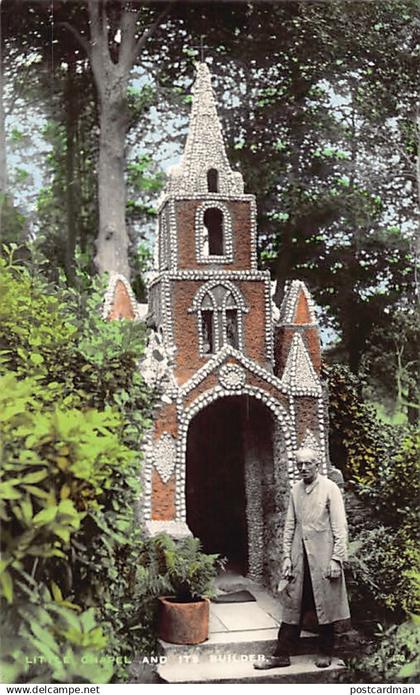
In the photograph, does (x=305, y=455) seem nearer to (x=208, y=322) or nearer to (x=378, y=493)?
(x=378, y=493)

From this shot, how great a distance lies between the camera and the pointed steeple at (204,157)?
418cm

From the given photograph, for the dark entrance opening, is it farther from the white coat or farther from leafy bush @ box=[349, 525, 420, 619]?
leafy bush @ box=[349, 525, 420, 619]

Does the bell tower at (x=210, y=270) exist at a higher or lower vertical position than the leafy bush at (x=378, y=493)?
higher

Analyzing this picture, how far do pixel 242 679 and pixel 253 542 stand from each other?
2.85 ft

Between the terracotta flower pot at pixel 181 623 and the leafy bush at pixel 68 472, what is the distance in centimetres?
11

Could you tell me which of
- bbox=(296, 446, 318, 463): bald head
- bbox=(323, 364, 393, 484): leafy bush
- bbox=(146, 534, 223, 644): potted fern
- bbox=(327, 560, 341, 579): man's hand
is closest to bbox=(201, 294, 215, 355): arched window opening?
bbox=(323, 364, 393, 484): leafy bush

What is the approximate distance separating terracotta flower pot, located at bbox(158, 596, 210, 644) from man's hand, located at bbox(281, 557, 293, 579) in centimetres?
46

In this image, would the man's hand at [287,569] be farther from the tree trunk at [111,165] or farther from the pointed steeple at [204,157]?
the pointed steeple at [204,157]

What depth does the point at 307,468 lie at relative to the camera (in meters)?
3.88

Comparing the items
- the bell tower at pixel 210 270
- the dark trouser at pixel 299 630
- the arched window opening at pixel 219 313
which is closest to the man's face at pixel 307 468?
the dark trouser at pixel 299 630

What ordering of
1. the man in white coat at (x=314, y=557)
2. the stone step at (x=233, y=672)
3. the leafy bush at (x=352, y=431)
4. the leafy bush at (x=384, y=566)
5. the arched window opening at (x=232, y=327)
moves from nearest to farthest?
the stone step at (x=233, y=672)
the man in white coat at (x=314, y=557)
the leafy bush at (x=384, y=566)
the leafy bush at (x=352, y=431)
the arched window opening at (x=232, y=327)

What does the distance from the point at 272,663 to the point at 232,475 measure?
1086 millimetres

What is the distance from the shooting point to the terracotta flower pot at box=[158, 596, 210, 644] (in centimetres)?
365

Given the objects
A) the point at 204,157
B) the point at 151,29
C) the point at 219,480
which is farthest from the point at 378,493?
the point at 151,29
